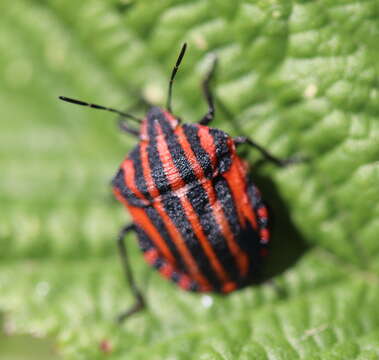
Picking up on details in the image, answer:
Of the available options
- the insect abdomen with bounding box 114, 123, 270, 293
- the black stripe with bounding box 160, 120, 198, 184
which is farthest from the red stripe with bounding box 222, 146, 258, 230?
the black stripe with bounding box 160, 120, 198, 184

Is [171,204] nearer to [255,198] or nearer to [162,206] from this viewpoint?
[162,206]

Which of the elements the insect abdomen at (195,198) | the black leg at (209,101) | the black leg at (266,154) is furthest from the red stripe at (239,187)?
the black leg at (209,101)

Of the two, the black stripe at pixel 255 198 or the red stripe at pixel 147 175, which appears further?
the black stripe at pixel 255 198

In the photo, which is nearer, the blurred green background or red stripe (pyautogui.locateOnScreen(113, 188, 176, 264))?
the blurred green background

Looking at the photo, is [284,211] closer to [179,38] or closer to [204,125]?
[204,125]

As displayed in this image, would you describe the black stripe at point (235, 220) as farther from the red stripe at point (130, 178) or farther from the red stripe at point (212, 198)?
the red stripe at point (130, 178)

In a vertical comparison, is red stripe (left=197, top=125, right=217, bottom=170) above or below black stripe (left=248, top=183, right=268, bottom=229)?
above

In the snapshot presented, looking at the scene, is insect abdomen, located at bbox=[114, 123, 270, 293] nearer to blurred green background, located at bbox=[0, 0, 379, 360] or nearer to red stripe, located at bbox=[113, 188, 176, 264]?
red stripe, located at bbox=[113, 188, 176, 264]

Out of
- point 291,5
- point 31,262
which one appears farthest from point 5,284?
point 291,5
